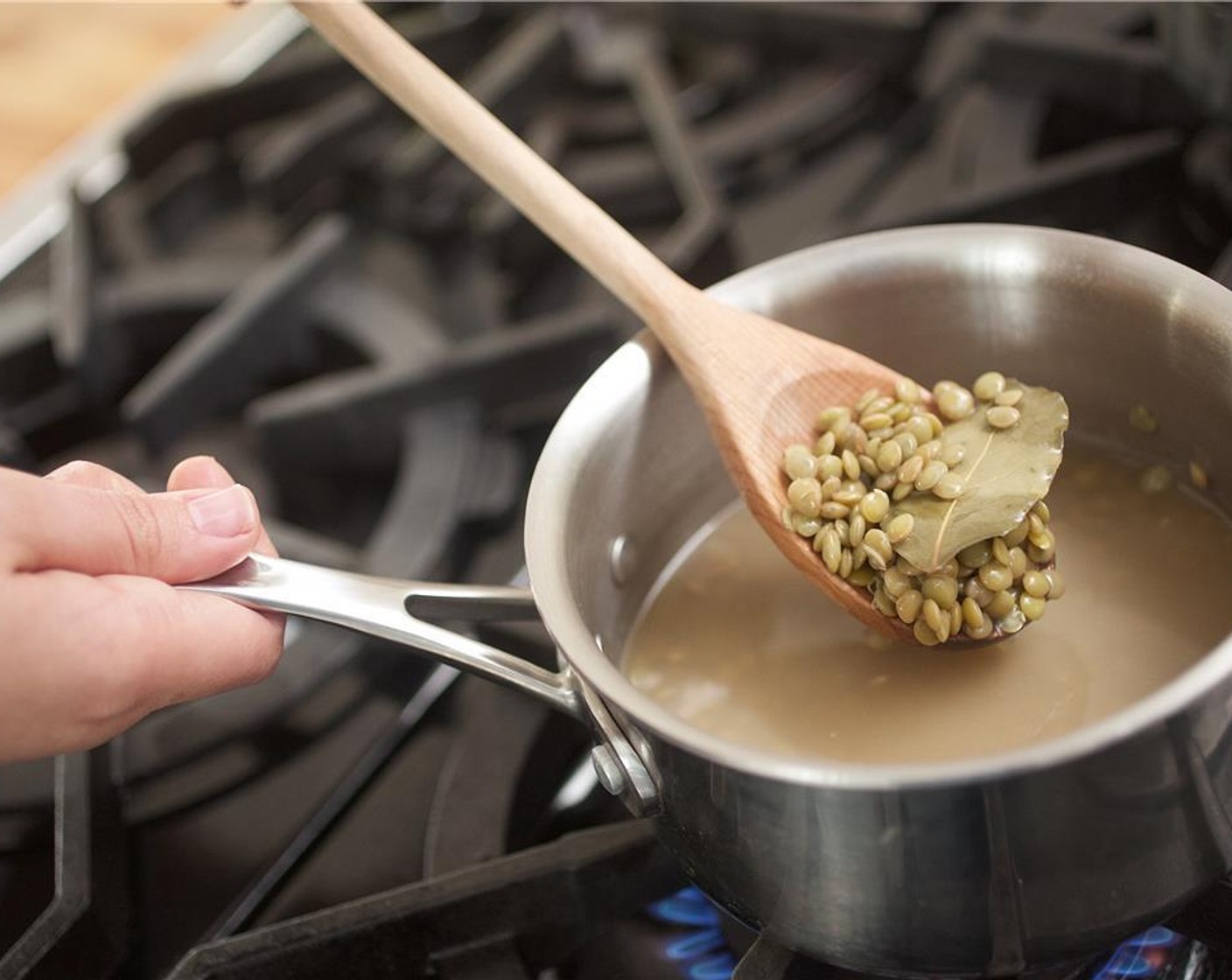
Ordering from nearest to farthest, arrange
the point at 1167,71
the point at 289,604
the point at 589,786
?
1. the point at 289,604
2. the point at 589,786
3. the point at 1167,71

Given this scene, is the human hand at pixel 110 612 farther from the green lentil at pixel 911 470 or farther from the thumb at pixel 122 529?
the green lentil at pixel 911 470

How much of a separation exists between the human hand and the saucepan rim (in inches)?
5.6

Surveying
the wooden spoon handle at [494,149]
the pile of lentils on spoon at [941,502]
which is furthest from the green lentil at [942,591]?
the wooden spoon handle at [494,149]

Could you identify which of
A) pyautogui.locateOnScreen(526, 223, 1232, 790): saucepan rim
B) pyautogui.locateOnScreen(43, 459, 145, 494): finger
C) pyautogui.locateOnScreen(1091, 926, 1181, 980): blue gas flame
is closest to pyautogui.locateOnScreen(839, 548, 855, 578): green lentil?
pyautogui.locateOnScreen(526, 223, 1232, 790): saucepan rim

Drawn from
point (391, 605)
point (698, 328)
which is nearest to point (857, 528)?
point (698, 328)

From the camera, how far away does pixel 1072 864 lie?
540 mm

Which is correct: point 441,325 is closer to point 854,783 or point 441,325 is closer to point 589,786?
point 589,786

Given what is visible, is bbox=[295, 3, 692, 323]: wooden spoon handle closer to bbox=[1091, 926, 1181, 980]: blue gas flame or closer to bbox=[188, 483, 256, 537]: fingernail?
bbox=[188, 483, 256, 537]: fingernail

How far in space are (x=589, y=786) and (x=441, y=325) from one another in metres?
0.43

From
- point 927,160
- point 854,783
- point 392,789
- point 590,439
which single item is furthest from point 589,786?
point 927,160

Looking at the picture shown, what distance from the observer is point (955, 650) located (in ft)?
2.40

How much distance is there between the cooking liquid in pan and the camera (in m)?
0.70

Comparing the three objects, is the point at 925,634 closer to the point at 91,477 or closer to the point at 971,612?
the point at 971,612

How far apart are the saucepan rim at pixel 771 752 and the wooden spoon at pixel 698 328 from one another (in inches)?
1.2
